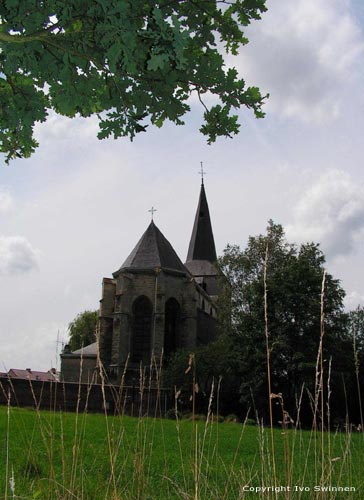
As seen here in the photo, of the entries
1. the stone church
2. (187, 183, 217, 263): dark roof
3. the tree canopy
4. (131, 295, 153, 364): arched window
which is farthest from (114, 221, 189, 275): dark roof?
(187, 183, 217, 263): dark roof

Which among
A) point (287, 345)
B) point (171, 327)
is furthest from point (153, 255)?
point (287, 345)

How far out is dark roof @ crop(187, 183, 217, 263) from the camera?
5531cm

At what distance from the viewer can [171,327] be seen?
37375mm

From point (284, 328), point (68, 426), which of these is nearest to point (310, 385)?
point (284, 328)

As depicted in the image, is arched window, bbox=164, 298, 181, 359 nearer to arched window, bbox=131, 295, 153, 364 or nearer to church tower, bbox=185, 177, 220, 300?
arched window, bbox=131, 295, 153, 364

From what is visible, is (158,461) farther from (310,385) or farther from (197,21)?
(310,385)

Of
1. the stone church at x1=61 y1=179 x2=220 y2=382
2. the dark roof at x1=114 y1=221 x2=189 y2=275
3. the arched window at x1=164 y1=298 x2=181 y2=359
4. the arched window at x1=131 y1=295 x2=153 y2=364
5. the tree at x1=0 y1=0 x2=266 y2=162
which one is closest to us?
the tree at x1=0 y1=0 x2=266 y2=162

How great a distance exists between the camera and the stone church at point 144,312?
35.6 m

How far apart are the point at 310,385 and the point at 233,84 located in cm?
2440

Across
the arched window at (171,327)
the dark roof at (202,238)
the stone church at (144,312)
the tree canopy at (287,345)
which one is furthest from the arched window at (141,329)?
the dark roof at (202,238)

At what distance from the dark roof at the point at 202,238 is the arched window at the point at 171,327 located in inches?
698

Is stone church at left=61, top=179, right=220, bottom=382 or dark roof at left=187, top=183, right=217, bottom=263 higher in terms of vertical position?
dark roof at left=187, top=183, right=217, bottom=263

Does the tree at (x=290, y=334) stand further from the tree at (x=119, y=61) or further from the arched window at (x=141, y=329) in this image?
the tree at (x=119, y=61)

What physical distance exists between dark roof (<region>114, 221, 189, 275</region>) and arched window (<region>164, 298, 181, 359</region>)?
291 centimetres
